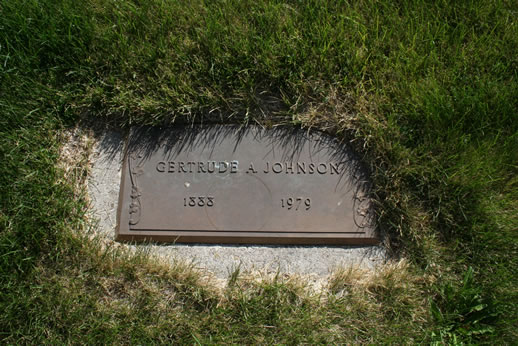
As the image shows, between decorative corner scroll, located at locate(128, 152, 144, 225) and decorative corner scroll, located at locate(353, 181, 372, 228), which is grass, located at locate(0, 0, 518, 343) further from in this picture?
decorative corner scroll, located at locate(128, 152, 144, 225)

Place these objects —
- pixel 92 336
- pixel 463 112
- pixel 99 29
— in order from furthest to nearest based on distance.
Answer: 1. pixel 99 29
2. pixel 463 112
3. pixel 92 336

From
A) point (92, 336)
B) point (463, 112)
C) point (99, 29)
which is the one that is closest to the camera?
point (92, 336)

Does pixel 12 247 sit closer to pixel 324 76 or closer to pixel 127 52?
pixel 127 52

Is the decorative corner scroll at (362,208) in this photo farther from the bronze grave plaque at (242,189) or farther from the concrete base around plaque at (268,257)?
the concrete base around plaque at (268,257)

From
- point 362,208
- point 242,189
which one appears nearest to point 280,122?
point 242,189

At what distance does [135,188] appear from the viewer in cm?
248

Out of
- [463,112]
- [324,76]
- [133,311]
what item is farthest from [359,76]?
[133,311]

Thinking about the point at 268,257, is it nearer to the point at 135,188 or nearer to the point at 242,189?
the point at 242,189

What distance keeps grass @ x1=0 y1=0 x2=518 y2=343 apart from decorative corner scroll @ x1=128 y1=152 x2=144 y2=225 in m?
0.22

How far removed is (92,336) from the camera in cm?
222

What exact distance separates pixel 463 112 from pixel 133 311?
2.24 metres

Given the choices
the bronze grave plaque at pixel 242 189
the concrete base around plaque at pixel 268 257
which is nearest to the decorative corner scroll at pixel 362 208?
the bronze grave plaque at pixel 242 189

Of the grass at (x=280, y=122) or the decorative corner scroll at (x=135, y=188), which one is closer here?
the grass at (x=280, y=122)

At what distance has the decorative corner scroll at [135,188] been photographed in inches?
96.1
